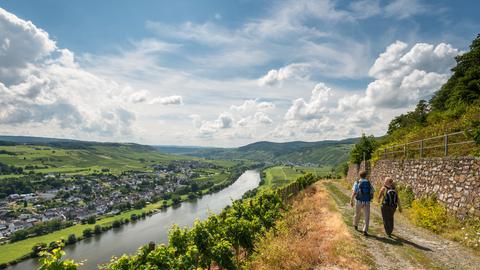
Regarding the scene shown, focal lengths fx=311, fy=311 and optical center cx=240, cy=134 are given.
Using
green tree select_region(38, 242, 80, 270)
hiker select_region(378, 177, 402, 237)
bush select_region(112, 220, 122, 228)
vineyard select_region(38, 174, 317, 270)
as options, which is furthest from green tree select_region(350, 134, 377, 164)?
bush select_region(112, 220, 122, 228)

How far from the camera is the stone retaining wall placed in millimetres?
11125

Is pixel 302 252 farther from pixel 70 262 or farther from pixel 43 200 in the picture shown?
pixel 43 200

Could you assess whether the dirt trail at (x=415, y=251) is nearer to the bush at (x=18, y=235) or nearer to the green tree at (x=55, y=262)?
the green tree at (x=55, y=262)

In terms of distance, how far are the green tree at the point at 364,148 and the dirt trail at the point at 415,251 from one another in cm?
2622

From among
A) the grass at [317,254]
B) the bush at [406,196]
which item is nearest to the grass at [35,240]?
the bush at [406,196]

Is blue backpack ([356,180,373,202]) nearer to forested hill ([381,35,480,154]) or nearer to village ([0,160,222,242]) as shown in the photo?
forested hill ([381,35,480,154])

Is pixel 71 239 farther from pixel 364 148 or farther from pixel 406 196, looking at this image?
pixel 406 196

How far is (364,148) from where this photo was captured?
3819 centimetres

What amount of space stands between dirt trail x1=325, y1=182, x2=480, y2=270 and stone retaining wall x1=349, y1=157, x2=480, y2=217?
1.56 metres

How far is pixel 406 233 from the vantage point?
12.0 metres

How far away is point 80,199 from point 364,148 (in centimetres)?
11324

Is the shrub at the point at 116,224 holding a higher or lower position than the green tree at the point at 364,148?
lower

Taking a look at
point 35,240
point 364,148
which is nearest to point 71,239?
point 35,240

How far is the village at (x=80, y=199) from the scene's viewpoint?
8550 cm
